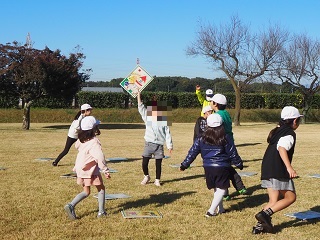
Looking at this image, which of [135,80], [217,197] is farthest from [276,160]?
[135,80]

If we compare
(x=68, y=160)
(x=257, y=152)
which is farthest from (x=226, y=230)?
(x=257, y=152)

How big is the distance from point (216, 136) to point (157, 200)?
73.4 inches

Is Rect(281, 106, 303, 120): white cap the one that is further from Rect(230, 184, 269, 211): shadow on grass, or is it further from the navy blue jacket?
Rect(230, 184, 269, 211): shadow on grass

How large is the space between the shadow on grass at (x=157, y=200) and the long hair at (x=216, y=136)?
1514mm

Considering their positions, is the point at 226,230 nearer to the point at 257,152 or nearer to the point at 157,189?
the point at 157,189

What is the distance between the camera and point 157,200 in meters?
A: 7.27

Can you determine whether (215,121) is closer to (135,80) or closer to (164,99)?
(135,80)

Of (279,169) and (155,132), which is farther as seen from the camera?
(155,132)

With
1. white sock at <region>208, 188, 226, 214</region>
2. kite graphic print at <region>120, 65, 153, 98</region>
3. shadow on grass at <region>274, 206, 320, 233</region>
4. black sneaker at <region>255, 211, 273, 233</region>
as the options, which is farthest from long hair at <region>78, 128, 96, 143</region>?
kite graphic print at <region>120, 65, 153, 98</region>

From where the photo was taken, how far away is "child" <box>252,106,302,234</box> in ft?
17.7

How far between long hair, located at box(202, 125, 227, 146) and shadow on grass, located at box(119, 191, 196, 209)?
151cm

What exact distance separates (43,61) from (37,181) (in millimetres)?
16652

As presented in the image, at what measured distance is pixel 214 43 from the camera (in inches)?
1283

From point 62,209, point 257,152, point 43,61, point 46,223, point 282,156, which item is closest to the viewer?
point 282,156
